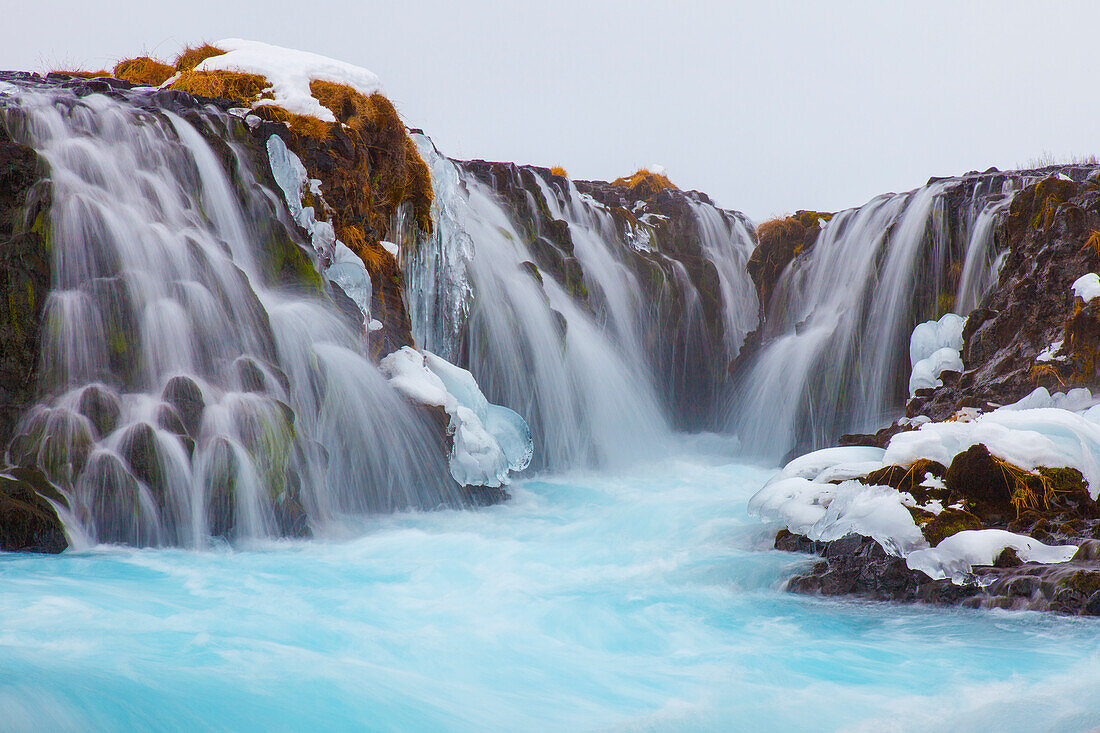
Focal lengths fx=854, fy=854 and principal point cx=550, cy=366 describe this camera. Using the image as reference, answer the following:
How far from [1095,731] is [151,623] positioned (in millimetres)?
4352

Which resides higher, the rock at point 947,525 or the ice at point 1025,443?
the ice at point 1025,443

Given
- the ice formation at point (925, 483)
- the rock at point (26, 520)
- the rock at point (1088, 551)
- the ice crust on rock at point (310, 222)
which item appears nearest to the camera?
the rock at point (1088, 551)

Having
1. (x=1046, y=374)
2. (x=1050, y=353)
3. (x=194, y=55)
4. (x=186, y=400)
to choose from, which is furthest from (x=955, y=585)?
(x=194, y=55)

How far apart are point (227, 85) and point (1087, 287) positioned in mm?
8904

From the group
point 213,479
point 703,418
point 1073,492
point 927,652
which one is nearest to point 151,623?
point 213,479

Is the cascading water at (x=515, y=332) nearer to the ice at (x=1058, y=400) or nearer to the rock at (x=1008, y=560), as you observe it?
the ice at (x=1058, y=400)

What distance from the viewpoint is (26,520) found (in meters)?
5.57

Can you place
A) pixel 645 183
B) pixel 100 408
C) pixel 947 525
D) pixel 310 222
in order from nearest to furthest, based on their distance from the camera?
pixel 947 525 → pixel 100 408 → pixel 310 222 → pixel 645 183

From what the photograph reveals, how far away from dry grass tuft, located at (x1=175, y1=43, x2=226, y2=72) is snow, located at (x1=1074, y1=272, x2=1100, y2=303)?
377 inches

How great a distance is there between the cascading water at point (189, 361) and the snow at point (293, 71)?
76 cm

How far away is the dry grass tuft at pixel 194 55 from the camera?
10.2 meters

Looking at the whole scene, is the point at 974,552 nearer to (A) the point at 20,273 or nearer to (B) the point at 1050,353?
(B) the point at 1050,353

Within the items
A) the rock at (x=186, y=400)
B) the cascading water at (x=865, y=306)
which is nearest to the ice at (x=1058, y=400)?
the cascading water at (x=865, y=306)

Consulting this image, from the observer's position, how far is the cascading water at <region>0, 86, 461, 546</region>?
6180 millimetres
